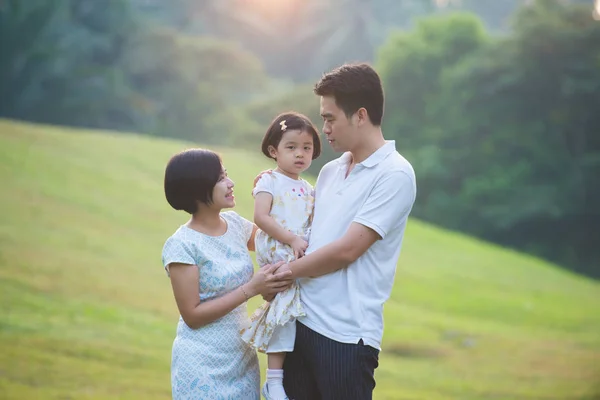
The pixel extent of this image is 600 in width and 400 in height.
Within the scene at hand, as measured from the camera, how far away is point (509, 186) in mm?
16844

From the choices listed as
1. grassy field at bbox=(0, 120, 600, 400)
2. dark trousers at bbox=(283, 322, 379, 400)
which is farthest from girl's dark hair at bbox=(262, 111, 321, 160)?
grassy field at bbox=(0, 120, 600, 400)

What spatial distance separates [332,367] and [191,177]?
680 millimetres

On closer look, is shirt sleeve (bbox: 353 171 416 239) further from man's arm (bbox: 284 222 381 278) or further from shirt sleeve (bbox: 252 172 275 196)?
shirt sleeve (bbox: 252 172 275 196)

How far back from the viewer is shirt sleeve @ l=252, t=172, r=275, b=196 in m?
2.32

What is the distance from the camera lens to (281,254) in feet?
7.48

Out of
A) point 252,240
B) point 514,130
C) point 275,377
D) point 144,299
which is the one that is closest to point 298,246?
point 252,240

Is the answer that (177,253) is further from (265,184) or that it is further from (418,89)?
(418,89)

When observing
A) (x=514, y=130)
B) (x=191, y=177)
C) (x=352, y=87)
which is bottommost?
(x=191, y=177)

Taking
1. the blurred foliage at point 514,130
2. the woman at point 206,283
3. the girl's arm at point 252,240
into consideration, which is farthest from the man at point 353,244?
the blurred foliage at point 514,130

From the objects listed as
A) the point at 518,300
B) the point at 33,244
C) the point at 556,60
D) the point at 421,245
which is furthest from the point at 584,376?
the point at 556,60

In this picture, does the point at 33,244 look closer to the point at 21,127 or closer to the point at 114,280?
the point at 114,280

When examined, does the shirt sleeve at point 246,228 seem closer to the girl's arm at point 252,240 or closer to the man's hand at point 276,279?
the girl's arm at point 252,240

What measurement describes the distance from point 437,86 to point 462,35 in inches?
55.9

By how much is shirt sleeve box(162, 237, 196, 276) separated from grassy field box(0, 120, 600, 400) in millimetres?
4127
